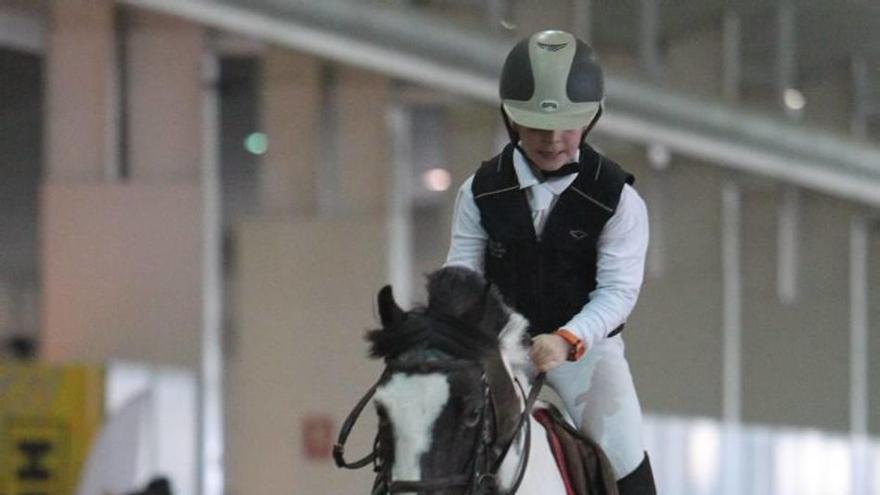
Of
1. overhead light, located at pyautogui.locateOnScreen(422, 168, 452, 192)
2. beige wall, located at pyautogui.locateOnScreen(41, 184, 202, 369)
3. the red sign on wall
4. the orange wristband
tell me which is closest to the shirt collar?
the orange wristband

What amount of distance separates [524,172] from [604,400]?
21.3 inches

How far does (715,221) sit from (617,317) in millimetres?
10923

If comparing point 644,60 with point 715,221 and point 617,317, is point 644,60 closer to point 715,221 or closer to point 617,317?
point 715,221

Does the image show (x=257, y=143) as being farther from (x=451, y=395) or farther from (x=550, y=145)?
(x=451, y=395)

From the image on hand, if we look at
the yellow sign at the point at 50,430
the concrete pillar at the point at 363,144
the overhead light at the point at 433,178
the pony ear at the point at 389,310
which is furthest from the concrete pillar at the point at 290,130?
the pony ear at the point at 389,310

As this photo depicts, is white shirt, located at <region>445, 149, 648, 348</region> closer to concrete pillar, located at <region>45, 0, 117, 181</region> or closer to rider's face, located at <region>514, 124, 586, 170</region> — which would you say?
rider's face, located at <region>514, 124, 586, 170</region>

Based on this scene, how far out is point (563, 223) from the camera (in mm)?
3498

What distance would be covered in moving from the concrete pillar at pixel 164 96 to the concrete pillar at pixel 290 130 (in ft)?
2.20

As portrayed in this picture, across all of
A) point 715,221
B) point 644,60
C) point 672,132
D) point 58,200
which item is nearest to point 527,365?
point 672,132

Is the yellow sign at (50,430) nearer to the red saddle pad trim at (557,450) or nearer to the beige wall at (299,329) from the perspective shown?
the beige wall at (299,329)

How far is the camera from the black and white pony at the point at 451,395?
9.45 ft

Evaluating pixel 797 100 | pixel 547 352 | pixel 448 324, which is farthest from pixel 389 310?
pixel 797 100

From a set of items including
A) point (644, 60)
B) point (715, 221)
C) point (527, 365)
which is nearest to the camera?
point (527, 365)

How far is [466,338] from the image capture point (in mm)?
3002
